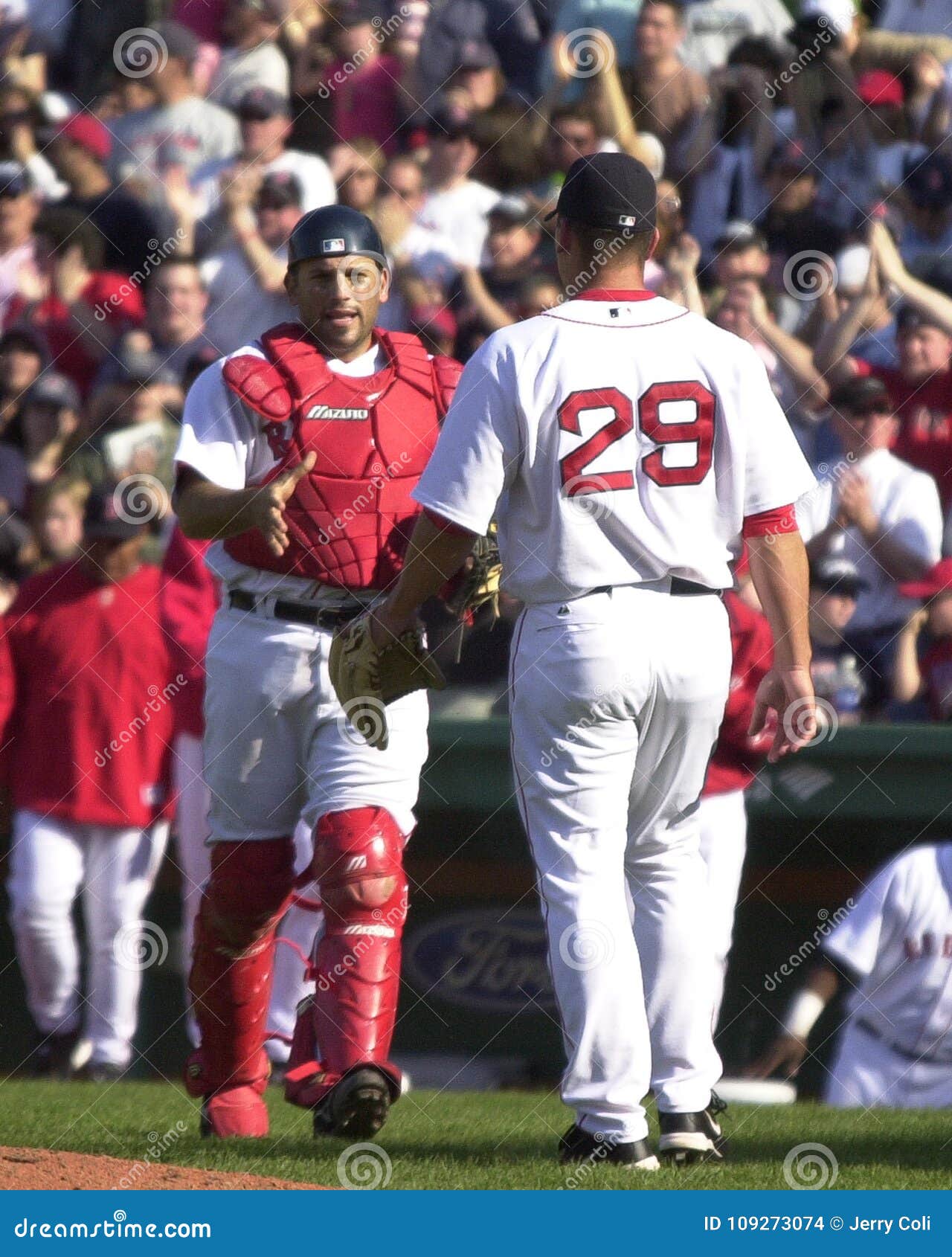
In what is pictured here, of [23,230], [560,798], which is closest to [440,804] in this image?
[560,798]

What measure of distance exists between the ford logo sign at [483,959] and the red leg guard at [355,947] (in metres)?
2.80

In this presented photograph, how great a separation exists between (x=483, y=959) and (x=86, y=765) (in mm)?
1806

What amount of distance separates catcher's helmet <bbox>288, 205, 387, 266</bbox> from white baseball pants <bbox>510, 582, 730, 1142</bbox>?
49.8 inches

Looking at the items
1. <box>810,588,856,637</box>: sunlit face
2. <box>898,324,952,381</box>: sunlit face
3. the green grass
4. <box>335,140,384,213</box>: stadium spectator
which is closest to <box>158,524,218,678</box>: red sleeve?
the green grass

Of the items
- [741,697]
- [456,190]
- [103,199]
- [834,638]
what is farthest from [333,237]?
[103,199]

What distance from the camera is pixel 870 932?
6.46m

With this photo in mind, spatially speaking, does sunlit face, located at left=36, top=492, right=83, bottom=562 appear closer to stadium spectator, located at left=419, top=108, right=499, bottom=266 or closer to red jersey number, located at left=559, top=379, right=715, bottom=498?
stadium spectator, located at left=419, top=108, right=499, bottom=266

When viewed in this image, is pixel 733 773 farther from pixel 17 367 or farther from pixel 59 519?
pixel 17 367

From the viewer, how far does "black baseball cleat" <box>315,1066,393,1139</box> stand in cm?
444

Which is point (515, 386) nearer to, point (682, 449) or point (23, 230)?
point (682, 449)

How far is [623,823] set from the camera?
13.8 feet

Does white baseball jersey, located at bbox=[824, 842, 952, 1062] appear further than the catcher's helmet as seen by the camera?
Yes

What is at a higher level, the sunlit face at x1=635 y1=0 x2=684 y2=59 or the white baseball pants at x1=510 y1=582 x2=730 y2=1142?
the sunlit face at x1=635 y1=0 x2=684 y2=59

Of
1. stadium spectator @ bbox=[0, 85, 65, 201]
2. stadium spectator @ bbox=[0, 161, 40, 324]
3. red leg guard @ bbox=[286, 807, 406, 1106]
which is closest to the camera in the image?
red leg guard @ bbox=[286, 807, 406, 1106]
